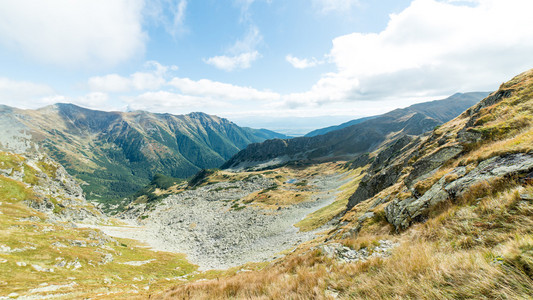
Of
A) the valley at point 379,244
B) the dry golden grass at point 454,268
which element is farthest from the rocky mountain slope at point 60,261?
the dry golden grass at point 454,268

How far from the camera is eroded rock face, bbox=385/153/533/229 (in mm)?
7884

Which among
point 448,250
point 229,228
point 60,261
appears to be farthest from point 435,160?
point 229,228

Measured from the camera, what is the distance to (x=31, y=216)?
50031 millimetres

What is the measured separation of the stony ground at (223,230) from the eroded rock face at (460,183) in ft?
94.7

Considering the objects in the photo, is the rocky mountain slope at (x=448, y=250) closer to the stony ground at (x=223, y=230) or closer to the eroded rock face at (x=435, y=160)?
the eroded rock face at (x=435, y=160)

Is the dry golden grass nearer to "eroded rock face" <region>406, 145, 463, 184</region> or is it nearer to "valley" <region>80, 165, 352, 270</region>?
"eroded rock face" <region>406, 145, 463, 184</region>

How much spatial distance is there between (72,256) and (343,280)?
4652 cm

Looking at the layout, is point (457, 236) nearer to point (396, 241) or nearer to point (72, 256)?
point (396, 241)

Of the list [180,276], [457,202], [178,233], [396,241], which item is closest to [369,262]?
[396,241]

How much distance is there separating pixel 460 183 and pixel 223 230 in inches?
2647

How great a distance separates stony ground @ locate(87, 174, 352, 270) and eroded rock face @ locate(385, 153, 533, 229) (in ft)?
94.7

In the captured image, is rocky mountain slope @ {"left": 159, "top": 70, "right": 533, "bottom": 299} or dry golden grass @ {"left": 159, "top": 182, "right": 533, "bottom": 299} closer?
dry golden grass @ {"left": 159, "top": 182, "right": 533, "bottom": 299}

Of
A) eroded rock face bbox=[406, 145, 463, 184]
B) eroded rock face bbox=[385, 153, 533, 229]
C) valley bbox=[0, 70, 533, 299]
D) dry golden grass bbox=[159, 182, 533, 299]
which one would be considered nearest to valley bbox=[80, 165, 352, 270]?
valley bbox=[0, 70, 533, 299]

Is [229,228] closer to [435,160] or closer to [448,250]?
[435,160]
